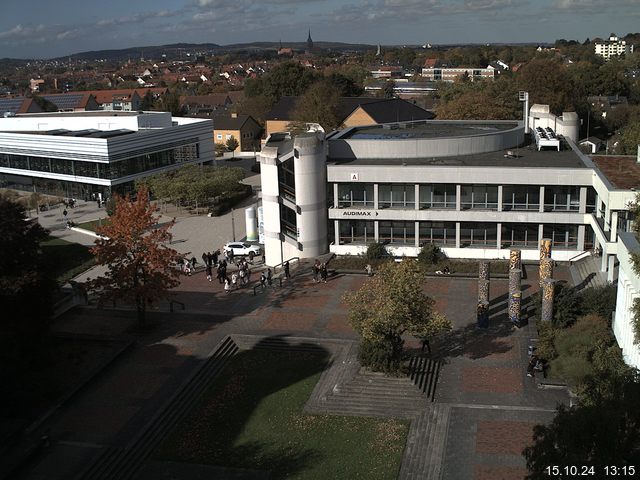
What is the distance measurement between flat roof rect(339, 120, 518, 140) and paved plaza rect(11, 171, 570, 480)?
→ 13468 mm

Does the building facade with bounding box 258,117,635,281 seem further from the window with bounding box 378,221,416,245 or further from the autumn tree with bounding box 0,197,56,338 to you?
the autumn tree with bounding box 0,197,56,338

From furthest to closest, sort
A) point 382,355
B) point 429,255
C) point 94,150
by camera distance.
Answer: point 94,150
point 429,255
point 382,355

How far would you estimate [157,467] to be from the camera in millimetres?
22500

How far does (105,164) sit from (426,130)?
98.6 ft

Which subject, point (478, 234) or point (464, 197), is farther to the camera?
point (478, 234)

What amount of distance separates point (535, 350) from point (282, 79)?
286 feet

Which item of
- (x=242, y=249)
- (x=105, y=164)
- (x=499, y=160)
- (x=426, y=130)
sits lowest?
(x=242, y=249)

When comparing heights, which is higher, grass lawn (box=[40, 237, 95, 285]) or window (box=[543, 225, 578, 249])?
window (box=[543, 225, 578, 249])

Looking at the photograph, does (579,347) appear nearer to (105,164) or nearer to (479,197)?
(479,197)

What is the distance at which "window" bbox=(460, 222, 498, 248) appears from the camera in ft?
139

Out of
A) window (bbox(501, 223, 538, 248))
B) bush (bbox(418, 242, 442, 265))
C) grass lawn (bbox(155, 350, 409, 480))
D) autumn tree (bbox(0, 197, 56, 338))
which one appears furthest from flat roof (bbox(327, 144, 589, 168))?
autumn tree (bbox(0, 197, 56, 338))

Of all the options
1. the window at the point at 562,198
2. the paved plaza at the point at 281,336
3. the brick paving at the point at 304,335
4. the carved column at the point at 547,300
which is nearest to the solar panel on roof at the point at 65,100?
the paved plaza at the point at 281,336

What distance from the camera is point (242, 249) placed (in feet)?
150

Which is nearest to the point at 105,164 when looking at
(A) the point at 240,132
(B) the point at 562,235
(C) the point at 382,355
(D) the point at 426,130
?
(D) the point at 426,130
